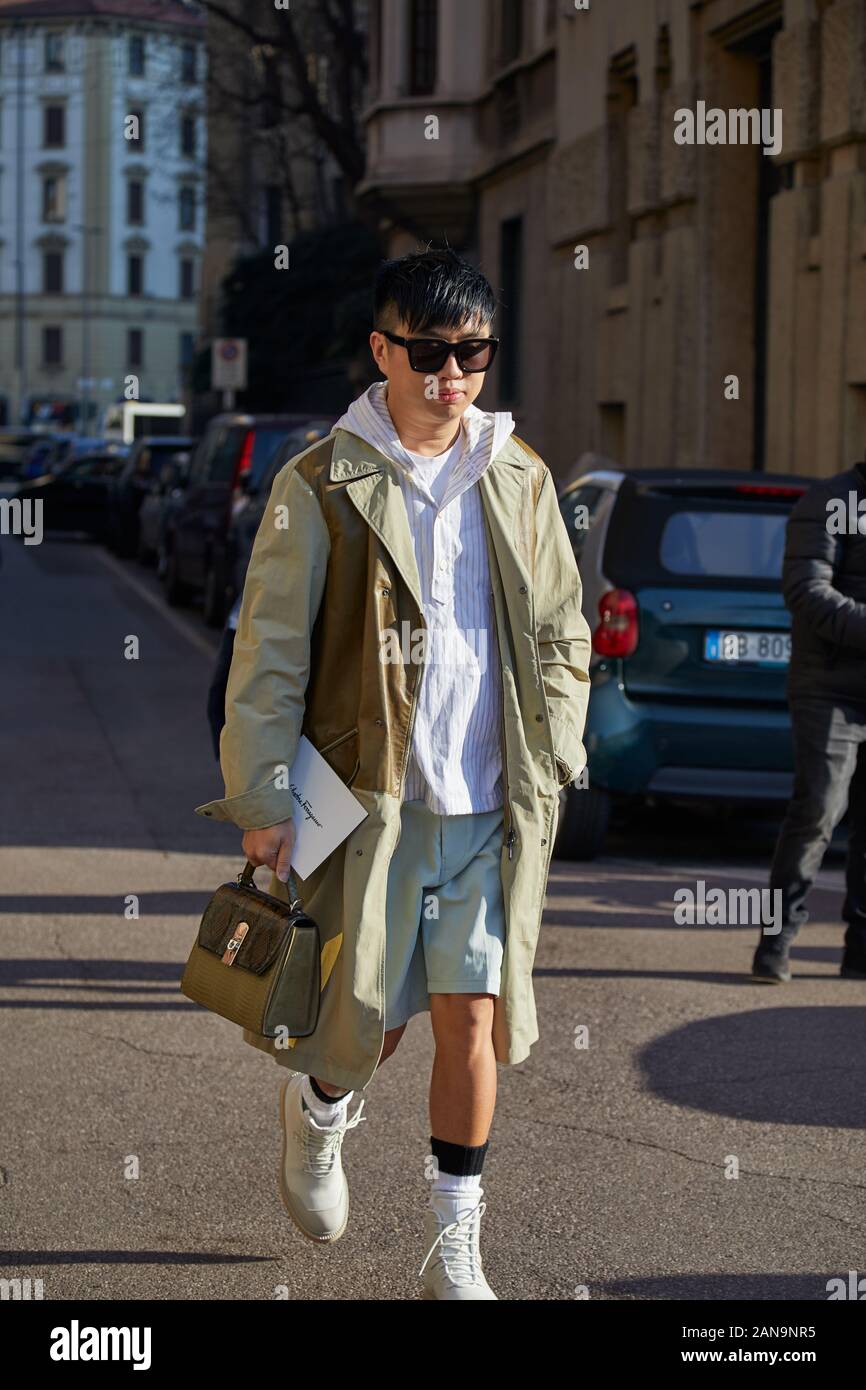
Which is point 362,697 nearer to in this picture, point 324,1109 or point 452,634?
point 452,634

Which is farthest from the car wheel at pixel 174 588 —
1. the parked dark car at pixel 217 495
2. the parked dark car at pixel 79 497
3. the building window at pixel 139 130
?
the parked dark car at pixel 79 497

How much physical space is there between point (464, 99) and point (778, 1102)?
23359 mm

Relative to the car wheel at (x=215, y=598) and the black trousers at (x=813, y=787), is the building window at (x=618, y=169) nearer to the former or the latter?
the car wheel at (x=215, y=598)

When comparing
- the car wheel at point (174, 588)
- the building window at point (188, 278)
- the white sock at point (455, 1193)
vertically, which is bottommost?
the white sock at point (455, 1193)

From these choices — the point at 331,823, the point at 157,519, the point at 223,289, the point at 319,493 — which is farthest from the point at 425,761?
the point at 223,289

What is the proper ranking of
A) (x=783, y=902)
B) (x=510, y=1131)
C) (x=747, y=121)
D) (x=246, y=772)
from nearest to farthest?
1. (x=246, y=772)
2. (x=510, y=1131)
3. (x=783, y=902)
4. (x=747, y=121)

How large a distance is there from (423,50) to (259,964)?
2649 cm

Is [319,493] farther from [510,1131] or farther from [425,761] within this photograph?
[510,1131]

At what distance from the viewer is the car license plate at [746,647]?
29.9 ft

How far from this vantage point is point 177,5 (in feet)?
110

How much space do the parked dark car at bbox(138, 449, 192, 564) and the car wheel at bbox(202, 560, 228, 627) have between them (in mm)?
3264

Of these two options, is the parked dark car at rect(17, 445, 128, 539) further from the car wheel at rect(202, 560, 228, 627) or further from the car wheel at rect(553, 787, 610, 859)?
the car wheel at rect(553, 787, 610, 859)

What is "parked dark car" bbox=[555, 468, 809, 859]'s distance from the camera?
905 cm

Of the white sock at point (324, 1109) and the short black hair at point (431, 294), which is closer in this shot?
the short black hair at point (431, 294)
